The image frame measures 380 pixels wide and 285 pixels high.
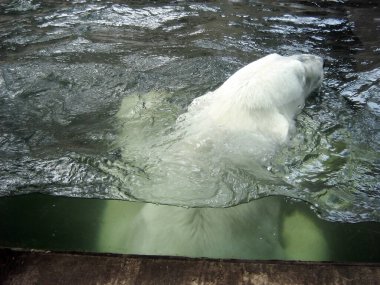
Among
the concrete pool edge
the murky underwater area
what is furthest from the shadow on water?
the concrete pool edge

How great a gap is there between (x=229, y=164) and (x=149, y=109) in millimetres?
1068

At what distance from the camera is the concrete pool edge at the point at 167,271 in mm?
1944

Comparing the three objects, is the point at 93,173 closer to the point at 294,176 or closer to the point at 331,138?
the point at 294,176

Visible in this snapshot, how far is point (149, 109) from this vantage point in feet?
11.9

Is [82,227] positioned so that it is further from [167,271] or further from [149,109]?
Answer: [149,109]

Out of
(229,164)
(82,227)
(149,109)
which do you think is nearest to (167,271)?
(82,227)

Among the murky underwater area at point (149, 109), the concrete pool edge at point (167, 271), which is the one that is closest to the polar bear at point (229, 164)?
the murky underwater area at point (149, 109)

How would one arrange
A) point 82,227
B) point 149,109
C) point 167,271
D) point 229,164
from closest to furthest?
point 167,271 < point 82,227 < point 229,164 < point 149,109

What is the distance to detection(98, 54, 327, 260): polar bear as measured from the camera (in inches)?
91.8

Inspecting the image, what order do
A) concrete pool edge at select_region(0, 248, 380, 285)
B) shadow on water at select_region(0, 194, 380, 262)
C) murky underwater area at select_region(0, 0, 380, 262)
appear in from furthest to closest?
murky underwater area at select_region(0, 0, 380, 262)
shadow on water at select_region(0, 194, 380, 262)
concrete pool edge at select_region(0, 248, 380, 285)

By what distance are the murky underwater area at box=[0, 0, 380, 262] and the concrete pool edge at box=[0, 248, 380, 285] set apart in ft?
0.76

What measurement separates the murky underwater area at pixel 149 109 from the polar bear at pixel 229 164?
69 mm

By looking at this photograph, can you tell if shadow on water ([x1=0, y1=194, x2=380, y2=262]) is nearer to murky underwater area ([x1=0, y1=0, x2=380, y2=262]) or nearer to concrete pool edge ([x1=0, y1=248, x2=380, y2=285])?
murky underwater area ([x1=0, y1=0, x2=380, y2=262])

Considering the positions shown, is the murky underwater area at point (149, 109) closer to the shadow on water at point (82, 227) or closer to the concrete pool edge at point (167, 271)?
the shadow on water at point (82, 227)
